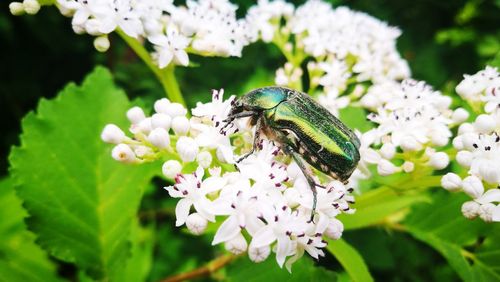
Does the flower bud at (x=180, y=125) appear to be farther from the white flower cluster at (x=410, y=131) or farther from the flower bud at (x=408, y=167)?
the flower bud at (x=408, y=167)

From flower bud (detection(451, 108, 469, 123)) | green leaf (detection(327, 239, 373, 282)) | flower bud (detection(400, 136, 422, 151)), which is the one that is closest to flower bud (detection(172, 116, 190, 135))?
green leaf (detection(327, 239, 373, 282))

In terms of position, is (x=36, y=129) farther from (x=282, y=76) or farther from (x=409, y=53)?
(x=409, y=53)

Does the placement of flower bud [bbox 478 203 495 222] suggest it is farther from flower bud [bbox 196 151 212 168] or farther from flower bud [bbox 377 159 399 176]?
flower bud [bbox 196 151 212 168]

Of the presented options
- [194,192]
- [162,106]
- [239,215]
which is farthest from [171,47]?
[239,215]

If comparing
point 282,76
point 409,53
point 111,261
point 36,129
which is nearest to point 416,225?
point 282,76

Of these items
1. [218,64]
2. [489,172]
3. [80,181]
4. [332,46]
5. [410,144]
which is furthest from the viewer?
[218,64]

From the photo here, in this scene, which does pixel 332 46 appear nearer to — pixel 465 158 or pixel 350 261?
pixel 465 158
